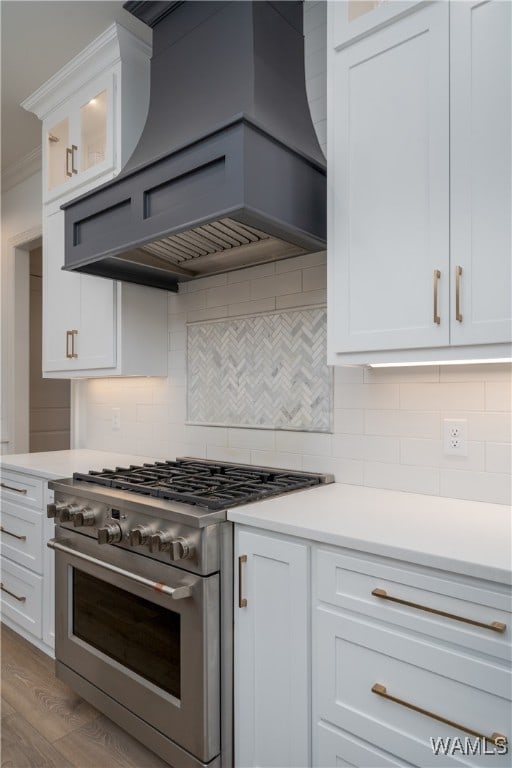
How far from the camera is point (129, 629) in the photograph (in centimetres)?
177

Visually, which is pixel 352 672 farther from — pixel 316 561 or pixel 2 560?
pixel 2 560

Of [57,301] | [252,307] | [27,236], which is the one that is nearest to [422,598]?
[252,307]

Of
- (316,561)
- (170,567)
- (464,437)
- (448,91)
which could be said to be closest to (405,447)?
(464,437)

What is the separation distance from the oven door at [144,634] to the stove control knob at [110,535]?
0.21ft

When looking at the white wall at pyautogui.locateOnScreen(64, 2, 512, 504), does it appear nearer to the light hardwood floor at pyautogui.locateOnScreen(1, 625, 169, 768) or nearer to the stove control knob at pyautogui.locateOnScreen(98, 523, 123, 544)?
the stove control knob at pyautogui.locateOnScreen(98, 523, 123, 544)

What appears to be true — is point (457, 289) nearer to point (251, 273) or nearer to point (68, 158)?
point (251, 273)

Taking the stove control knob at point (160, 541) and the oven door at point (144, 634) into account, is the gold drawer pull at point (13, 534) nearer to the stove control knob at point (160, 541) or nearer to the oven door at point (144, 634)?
the oven door at point (144, 634)

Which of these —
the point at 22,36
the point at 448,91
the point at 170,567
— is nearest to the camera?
the point at 448,91

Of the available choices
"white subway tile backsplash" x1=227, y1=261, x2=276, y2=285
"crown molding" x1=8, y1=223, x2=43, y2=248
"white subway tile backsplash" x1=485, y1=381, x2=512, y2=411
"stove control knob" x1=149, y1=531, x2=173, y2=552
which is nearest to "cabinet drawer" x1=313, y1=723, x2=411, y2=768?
"stove control knob" x1=149, y1=531, x2=173, y2=552

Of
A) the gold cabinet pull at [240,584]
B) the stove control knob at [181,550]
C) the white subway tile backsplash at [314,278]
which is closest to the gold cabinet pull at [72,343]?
the white subway tile backsplash at [314,278]

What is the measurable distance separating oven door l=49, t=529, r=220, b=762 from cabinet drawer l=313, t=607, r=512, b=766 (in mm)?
364

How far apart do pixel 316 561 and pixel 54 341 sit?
2.14 m

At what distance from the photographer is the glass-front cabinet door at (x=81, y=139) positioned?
7.91 ft

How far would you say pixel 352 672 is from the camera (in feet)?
4.17
